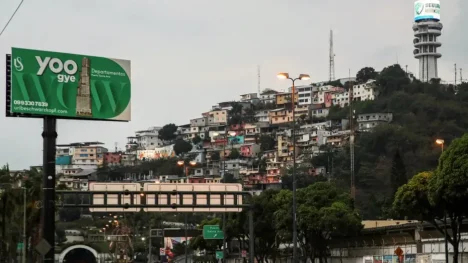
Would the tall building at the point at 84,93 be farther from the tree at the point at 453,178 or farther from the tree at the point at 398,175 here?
the tree at the point at 398,175

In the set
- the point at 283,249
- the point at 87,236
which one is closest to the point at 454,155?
the point at 283,249

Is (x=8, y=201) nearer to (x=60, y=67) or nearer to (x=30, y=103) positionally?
(x=60, y=67)

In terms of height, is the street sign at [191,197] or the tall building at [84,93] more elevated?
the tall building at [84,93]

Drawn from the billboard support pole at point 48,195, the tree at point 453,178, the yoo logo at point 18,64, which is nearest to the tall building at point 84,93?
the yoo logo at point 18,64

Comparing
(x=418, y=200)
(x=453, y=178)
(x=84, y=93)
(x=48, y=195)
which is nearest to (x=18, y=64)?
(x=84, y=93)

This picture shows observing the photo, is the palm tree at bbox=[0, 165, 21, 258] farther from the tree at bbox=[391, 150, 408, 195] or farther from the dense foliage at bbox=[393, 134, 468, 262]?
the tree at bbox=[391, 150, 408, 195]

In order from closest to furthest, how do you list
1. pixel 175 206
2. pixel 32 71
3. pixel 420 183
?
pixel 32 71, pixel 420 183, pixel 175 206

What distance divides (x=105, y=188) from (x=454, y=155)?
995 inches

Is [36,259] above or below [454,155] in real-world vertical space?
below

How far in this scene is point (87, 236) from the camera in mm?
150250

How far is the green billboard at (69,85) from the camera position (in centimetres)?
4941

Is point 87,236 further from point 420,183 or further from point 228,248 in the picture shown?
point 420,183

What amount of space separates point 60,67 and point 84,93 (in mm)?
1919

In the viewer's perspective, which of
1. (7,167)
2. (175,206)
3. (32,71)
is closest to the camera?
(32,71)
